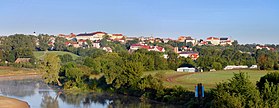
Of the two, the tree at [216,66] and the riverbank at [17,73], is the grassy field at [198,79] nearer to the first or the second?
the tree at [216,66]

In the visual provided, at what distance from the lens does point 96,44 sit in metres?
177

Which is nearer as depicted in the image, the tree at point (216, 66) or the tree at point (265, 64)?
the tree at point (265, 64)

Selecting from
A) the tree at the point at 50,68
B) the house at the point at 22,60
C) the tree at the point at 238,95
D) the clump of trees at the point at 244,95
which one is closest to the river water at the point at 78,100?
the tree at the point at 50,68

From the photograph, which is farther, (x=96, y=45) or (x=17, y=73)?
(x=96, y=45)

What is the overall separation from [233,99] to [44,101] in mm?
27840

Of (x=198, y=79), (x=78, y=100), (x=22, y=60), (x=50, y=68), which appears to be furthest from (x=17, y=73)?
(x=198, y=79)

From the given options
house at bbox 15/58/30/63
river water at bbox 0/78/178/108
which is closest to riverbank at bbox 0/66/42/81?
house at bbox 15/58/30/63

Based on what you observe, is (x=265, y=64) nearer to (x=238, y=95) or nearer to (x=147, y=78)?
(x=147, y=78)

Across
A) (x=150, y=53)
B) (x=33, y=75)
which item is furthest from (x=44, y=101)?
(x=33, y=75)

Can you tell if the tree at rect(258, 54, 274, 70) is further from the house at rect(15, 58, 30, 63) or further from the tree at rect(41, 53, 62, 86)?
the house at rect(15, 58, 30, 63)

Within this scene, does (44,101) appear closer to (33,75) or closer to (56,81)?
(56,81)

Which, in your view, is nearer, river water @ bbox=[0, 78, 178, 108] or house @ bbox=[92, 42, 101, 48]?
river water @ bbox=[0, 78, 178, 108]

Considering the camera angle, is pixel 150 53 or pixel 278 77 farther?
pixel 150 53

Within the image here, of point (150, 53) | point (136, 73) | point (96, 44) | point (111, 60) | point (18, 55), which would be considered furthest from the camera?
point (96, 44)
